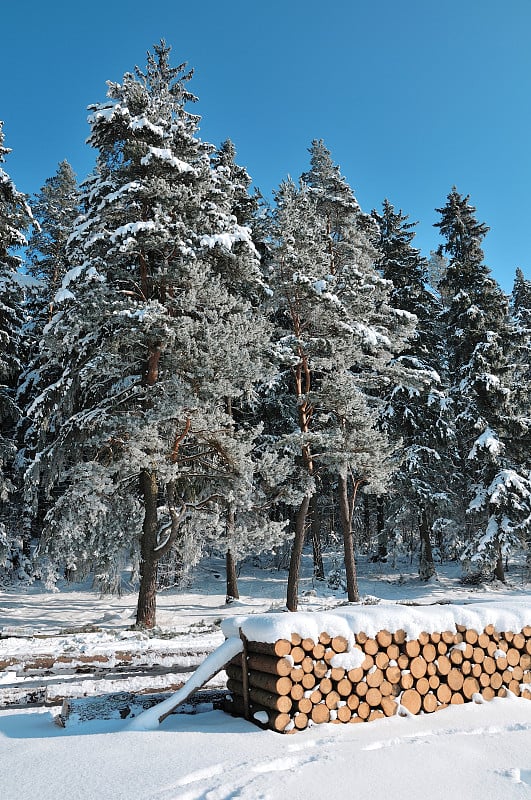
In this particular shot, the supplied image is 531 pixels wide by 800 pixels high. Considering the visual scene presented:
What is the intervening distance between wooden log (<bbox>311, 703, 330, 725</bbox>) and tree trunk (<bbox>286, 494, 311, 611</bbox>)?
11.5m

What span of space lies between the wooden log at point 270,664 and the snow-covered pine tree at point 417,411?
1707cm

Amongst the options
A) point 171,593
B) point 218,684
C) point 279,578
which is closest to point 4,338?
point 171,593

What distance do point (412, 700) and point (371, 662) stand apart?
29.8 inches

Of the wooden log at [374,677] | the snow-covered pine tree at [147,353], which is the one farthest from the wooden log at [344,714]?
the snow-covered pine tree at [147,353]

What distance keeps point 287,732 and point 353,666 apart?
3.16 feet

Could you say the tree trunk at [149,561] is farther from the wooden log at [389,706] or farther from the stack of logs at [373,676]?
the wooden log at [389,706]

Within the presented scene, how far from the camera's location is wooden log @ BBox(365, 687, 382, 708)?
599 centimetres

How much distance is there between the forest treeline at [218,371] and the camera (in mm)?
13898

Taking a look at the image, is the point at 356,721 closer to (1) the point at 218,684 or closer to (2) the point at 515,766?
(2) the point at 515,766

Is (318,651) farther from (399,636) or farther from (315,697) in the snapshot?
(399,636)

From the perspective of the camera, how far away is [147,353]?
1514 cm

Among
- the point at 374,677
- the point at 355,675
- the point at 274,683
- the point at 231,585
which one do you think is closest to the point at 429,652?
the point at 374,677

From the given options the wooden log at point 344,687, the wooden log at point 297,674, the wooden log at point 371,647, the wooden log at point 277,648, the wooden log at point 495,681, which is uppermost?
the wooden log at point 277,648

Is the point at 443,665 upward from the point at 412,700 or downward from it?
upward
